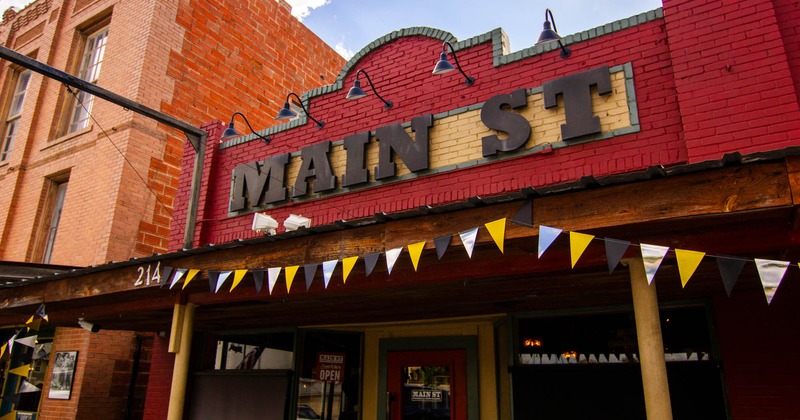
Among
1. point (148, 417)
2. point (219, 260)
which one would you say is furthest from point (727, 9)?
point (148, 417)

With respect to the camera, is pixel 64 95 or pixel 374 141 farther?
pixel 64 95

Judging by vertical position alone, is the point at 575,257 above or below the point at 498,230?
below

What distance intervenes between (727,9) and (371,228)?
4.53 metres

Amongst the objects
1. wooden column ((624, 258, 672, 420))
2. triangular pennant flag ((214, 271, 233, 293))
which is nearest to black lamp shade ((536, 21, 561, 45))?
wooden column ((624, 258, 672, 420))

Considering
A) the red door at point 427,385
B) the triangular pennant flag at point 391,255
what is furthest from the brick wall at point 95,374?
the triangular pennant flag at point 391,255

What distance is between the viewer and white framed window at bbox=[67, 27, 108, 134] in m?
13.7

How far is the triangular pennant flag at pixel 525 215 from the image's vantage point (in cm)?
422

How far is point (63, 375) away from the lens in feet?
35.9

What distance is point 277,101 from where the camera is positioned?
15.5m

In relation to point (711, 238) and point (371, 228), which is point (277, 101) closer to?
point (371, 228)

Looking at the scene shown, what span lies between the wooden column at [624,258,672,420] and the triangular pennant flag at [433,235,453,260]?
134cm

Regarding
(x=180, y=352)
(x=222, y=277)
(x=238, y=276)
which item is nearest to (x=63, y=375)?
(x=180, y=352)

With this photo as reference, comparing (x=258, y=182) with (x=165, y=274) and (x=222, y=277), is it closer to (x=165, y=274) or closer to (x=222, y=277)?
(x=165, y=274)

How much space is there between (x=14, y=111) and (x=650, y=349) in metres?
17.5
